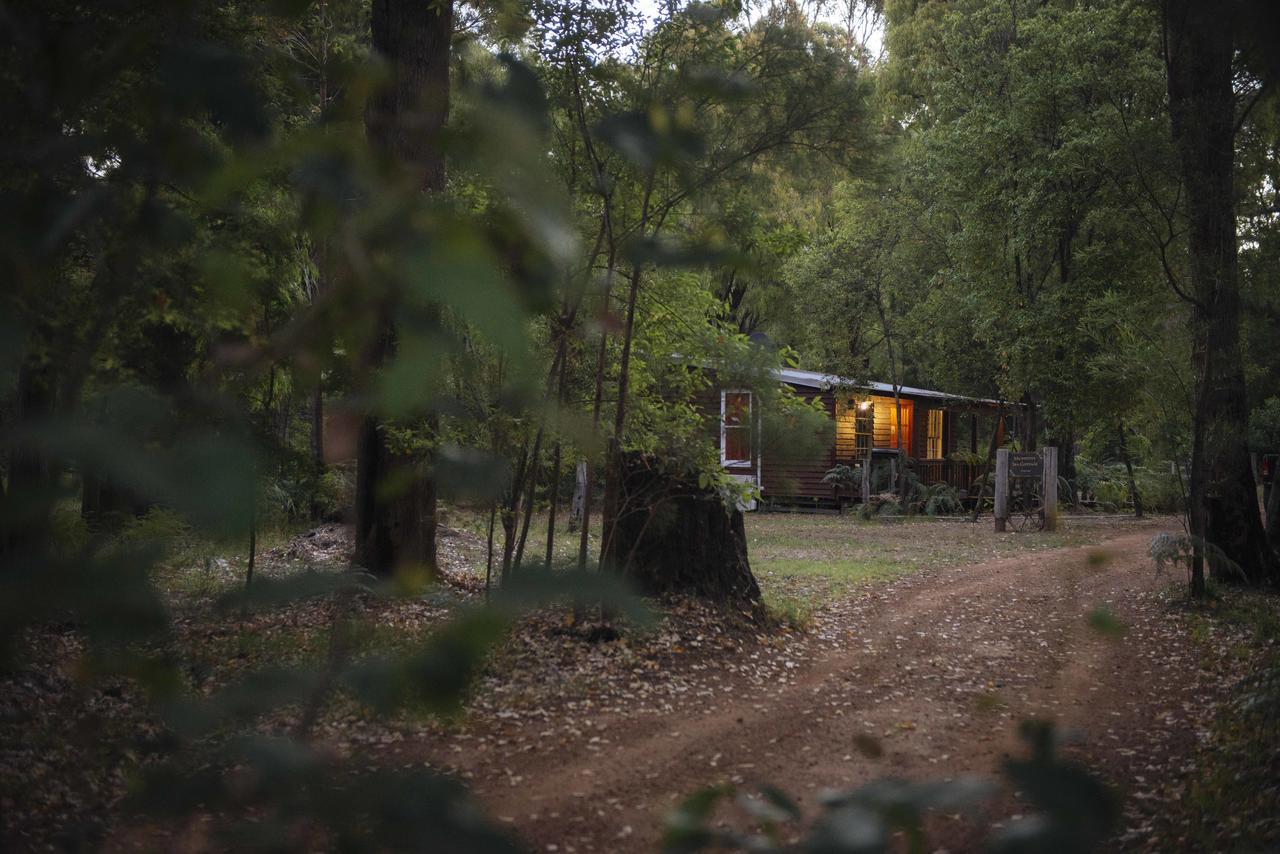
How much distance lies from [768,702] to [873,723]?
85 centimetres

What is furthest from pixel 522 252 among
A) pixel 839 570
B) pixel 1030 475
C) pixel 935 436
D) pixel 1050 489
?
pixel 935 436

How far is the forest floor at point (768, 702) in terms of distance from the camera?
1.95 meters

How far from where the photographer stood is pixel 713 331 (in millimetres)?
8125

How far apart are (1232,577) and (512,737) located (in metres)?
9.38

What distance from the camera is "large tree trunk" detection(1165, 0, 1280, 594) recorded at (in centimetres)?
1035

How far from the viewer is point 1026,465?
808 inches

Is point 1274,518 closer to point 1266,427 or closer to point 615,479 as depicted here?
point 615,479

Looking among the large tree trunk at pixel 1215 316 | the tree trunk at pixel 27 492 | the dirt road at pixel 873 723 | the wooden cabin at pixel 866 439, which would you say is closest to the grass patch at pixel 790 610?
the dirt road at pixel 873 723

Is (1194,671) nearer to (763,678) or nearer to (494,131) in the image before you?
(763,678)

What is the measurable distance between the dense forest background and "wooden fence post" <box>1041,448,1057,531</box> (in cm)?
136

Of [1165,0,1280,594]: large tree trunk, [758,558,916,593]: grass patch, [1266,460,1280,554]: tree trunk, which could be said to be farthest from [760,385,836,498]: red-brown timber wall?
[1165,0,1280,594]: large tree trunk

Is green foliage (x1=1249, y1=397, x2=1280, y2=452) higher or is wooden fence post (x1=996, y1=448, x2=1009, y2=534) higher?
green foliage (x1=1249, y1=397, x2=1280, y2=452)

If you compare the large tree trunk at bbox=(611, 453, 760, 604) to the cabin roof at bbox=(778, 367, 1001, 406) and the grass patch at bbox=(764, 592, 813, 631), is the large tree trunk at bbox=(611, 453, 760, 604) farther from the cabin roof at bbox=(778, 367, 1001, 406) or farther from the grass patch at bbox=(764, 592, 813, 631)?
the cabin roof at bbox=(778, 367, 1001, 406)

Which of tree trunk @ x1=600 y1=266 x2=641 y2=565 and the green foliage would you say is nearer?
tree trunk @ x1=600 y1=266 x2=641 y2=565
